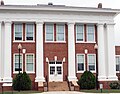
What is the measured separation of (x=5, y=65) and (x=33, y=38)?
4840 millimetres

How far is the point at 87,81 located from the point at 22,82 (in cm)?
736

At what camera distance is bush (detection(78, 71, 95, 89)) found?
134 feet

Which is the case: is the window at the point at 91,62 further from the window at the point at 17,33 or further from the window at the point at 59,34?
the window at the point at 17,33

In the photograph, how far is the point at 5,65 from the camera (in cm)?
4272

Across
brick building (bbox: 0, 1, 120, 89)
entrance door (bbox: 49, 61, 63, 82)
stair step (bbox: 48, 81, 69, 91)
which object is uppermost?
brick building (bbox: 0, 1, 120, 89)

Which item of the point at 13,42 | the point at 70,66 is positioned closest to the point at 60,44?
the point at 70,66

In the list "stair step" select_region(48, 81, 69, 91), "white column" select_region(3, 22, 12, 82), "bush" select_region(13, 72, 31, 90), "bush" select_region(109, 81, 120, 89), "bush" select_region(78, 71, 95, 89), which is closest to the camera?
"bush" select_region(13, 72, 31, 90)

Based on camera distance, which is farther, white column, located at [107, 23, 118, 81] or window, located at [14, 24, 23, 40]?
white column, located at [107, 23, 118, 81]

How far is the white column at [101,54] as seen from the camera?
44625 mm

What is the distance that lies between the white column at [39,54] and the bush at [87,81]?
479 cm

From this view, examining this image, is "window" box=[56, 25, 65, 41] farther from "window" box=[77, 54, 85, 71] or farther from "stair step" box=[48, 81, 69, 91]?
"stair step" box=[48, 81, 69, 91]

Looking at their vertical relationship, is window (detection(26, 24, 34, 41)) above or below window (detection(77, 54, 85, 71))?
above

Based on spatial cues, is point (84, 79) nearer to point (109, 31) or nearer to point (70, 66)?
point (70, 66)

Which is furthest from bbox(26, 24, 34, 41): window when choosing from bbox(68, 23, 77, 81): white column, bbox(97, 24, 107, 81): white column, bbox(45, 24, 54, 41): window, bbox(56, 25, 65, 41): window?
bbox(97, 24, 107, 81): white column
